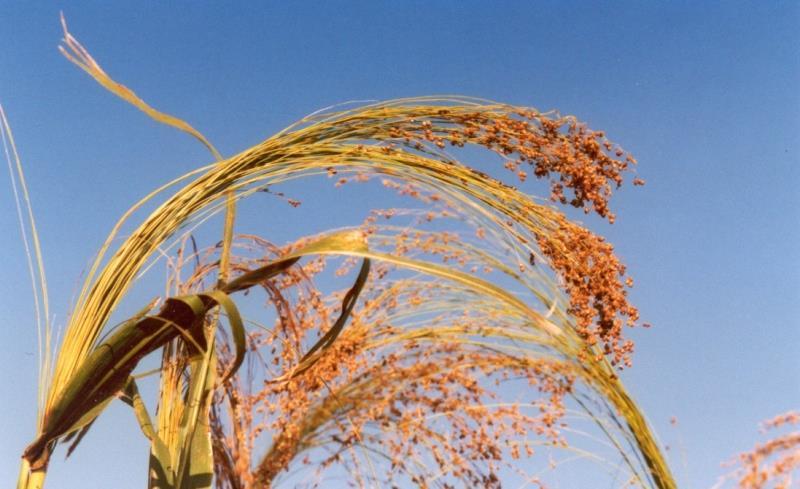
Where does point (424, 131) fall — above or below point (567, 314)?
above

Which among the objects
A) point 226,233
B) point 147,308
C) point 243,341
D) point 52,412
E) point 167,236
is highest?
point 226,233

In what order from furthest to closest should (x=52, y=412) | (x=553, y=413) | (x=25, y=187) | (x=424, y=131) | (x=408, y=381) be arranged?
(x=408, y=381), (x=553, y=413), (x=424, y=131), (x=25, y=187), (x=52, y=412)

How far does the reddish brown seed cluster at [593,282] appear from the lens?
1506mm

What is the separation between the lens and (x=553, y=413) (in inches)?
65.1

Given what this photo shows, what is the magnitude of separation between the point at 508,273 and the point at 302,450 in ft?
2.01

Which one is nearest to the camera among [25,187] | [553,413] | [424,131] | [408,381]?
[25,187]

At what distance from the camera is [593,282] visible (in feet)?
4.98

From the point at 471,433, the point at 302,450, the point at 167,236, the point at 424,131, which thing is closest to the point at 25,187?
the point at 167,236

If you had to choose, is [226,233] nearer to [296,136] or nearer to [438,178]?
[296,136]

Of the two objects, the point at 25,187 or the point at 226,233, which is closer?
the point at 25,187

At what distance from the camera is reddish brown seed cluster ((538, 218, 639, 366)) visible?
59.3 inches

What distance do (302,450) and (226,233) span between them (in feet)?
1.75

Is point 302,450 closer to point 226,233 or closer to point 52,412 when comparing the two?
point 226,233

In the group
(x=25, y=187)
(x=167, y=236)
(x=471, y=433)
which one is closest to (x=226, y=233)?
(x=167, y=236)
